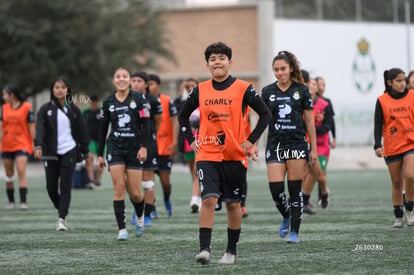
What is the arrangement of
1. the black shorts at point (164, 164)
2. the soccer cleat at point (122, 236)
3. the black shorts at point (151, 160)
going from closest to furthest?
the soccer cleat at point (122, 236) → the black shorts at point (151, 160) → the black shorts at point (164, 164)

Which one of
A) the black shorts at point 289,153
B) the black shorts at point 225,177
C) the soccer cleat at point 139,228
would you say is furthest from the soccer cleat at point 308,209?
the black shorts at point 225,177

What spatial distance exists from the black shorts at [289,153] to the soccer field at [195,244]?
38.7 inches

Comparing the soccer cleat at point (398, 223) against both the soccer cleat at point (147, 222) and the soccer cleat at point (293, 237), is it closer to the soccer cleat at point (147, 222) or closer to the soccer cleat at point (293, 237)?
the soccer cleat at point (293, 237)

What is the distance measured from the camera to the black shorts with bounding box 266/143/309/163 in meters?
11.2

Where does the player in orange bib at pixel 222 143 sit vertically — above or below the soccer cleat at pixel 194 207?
above

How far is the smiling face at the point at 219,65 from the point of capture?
30.9ft

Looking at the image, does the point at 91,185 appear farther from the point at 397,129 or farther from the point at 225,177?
the point at 225,177

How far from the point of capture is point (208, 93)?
947 centimetres

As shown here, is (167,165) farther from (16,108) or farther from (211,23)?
(211,23)

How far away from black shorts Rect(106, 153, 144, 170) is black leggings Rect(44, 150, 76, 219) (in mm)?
1756

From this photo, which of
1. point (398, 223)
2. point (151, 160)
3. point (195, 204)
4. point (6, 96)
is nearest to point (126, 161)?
point (151, 160)

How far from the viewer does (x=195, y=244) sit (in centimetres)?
1121

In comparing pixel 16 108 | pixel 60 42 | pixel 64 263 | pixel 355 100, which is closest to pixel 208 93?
pixel 64 263

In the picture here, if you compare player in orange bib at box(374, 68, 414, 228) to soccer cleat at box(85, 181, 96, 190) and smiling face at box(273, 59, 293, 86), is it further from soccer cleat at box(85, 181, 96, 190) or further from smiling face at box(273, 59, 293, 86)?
soccer cleat at box(85, 181, 96, 190)
